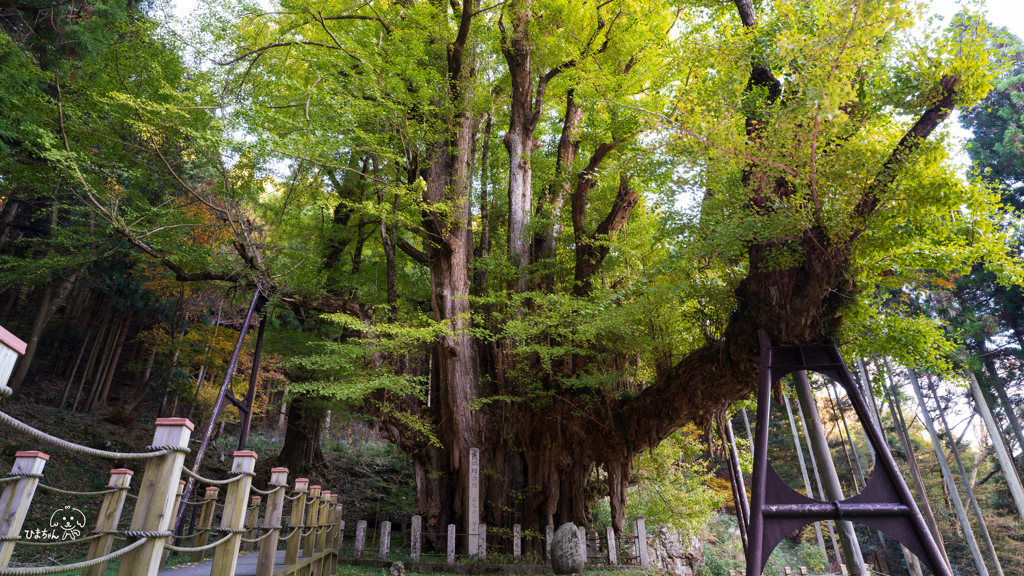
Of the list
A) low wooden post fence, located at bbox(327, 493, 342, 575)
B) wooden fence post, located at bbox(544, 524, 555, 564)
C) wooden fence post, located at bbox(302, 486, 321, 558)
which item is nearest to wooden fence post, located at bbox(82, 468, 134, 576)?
wooden fence post, located at bbox(302, 486, 321, 558)

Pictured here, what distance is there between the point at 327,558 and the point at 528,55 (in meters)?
9.46

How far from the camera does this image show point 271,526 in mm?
4168

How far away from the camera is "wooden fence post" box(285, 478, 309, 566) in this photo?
457cm

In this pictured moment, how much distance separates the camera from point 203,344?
12445mm

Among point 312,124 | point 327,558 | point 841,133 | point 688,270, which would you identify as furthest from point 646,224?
point 327,558

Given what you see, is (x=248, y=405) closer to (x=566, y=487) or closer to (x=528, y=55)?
(x=566, y=487)

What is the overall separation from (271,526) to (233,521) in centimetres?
102

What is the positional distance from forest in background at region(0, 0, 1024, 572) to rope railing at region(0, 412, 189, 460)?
4231 mm

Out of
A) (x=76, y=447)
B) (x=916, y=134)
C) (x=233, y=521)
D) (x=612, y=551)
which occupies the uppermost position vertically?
(x=916, y=134)

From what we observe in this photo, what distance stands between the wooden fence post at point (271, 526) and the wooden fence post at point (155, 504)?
195 centimetres

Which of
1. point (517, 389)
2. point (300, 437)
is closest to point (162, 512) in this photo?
point (517, 389)

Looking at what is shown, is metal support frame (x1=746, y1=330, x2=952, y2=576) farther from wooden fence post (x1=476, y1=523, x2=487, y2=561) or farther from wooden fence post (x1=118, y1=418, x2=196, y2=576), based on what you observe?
wooden fence post (x1=476, y1=523, x2=487, y2=561)

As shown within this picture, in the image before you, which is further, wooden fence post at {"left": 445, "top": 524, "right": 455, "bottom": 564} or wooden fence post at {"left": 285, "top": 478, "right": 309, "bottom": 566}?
wooden fence post at {"left": 445, "top": 524, "right": 455, "bottom": 564}

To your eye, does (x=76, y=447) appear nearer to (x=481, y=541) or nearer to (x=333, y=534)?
(x=333, y=534)
